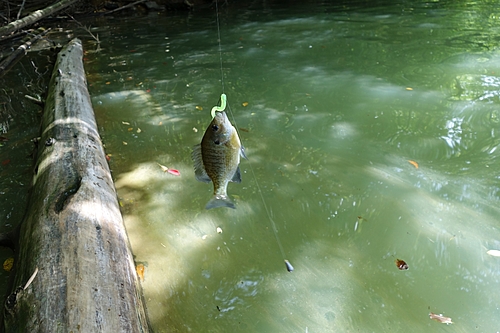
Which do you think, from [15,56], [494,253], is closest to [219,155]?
[494,253]

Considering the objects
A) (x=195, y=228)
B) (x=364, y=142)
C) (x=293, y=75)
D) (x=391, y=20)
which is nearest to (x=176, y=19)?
(x=391, y=20)

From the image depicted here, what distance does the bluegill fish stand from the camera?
6.05ft

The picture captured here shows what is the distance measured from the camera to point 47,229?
2293mm

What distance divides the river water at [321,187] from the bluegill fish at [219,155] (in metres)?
0.85

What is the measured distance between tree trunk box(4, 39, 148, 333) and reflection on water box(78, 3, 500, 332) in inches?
16.3

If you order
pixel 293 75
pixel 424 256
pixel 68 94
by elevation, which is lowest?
pixel 424 256

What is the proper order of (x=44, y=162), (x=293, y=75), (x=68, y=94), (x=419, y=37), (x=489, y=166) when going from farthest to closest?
1. (x=419, y=37)
2. (x=293, y=75)
3. (x=68, y=94)
4. (x=489, y=166)
5. (x=44, y=162)

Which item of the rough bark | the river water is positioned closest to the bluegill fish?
the river water

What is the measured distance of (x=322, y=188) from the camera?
3.40 m

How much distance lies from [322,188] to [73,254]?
2127 mm

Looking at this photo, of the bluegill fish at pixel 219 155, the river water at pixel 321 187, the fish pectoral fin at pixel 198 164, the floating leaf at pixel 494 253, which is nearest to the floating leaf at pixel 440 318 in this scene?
the river water at pixel 321 187

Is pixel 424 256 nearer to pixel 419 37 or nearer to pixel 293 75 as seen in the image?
pixel 293 75

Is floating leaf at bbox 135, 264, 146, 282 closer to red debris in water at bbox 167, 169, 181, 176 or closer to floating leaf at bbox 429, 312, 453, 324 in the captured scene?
red debris in water at bbox 167, 169, 181, 176

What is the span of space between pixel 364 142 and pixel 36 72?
20.8ft
